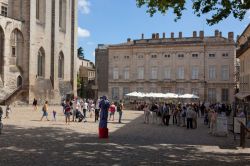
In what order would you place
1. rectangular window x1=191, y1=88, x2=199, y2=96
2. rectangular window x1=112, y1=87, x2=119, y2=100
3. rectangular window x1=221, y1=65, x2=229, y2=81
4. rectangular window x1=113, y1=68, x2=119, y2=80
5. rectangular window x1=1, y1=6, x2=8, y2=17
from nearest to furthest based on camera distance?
rectangular window x1=1, y1=6, x2=8, y2=17
rectangular window x1=221, y1=65, x2=229, y2=81
rectangular window x1=191, y1=88, x2=199, y2=96
rectangular window x1=113, y1=68, x2=119, y2=80
rectangular window x1=112, y1=87, x2=119, y2=100

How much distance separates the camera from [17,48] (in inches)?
1672

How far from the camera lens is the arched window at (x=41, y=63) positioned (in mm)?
46112

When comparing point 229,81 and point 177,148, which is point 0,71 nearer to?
point 177,148

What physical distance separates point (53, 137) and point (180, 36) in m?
53.5

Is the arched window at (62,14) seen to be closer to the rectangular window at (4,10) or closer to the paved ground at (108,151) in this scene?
the rectangular window at (4,10)

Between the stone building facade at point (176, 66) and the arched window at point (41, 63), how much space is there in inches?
843

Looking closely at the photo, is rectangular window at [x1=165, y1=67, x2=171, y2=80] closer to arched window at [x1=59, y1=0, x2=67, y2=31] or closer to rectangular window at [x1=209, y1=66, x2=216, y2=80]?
rectangular window at [x1=209, y1=66, x2=216, y2=80]

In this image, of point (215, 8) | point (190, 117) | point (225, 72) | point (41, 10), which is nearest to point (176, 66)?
point (225, 72)

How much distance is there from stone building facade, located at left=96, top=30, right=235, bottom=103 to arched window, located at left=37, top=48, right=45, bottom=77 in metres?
21.4

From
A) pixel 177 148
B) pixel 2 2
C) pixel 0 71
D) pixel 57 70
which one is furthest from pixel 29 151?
pixel 57 70

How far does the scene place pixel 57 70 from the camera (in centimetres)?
4931

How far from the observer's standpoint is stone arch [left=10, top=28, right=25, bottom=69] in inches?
1646

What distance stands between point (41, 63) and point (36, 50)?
2687 millimetres

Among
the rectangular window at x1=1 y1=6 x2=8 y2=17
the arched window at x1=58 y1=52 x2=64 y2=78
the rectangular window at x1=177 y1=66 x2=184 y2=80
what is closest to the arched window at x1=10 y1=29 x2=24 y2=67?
the rectangular window at x1=1 y1=6 x2=8 y2=17
